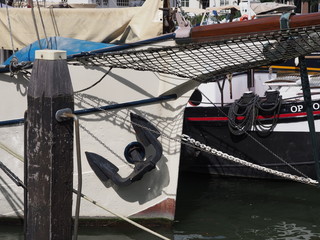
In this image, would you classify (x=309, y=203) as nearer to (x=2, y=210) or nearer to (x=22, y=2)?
(x=2, y=210)

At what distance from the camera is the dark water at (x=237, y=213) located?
26.7ft

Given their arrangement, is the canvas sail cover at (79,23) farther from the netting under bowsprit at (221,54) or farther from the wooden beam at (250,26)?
the wooden beam at (250,26)

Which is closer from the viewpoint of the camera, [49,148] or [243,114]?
[49,148]

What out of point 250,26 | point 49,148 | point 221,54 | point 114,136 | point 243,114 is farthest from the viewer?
point 243,114

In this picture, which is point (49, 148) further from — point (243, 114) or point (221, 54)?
point (243, 114)

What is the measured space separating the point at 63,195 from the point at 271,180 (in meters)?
6.63

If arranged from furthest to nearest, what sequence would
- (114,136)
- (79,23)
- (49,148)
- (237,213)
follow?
(237,213) → (79,23) → (114,136) → (49,148)

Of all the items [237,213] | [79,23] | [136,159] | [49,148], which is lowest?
[237,213]

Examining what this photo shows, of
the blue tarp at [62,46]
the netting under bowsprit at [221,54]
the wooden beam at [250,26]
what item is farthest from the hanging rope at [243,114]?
the wooden beam at [250,26]

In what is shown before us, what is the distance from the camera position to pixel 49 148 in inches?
192

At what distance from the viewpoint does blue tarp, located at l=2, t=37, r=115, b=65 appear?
25.3ft

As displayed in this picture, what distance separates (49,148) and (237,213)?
4.88 meters

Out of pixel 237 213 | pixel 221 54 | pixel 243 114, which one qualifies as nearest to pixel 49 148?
pixel 221 54

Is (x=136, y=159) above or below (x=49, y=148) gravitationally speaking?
below
